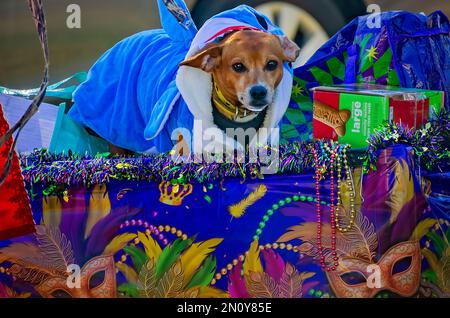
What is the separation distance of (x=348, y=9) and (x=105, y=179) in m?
1.07

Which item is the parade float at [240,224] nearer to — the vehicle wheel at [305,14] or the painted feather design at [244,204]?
the painted feather design at [244,204]

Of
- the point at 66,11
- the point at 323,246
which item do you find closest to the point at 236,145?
the point at 323,246

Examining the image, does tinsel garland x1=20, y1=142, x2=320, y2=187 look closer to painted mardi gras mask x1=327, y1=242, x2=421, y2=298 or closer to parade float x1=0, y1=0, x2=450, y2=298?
parade float x1=0, y1=0, x2=450, y2=298

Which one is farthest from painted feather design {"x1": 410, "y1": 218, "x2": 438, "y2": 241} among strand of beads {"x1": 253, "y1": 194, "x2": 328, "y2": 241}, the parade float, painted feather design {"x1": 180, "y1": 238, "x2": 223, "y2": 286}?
painted feather design {"x1": 180, "y1": 238, "x2": 223, "y2": 286}

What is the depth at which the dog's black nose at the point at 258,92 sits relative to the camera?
1.53 meters

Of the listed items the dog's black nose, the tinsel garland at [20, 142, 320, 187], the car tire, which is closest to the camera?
the tinsel garland at [20, 142, 320, 187]

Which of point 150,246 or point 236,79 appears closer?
point 150,246

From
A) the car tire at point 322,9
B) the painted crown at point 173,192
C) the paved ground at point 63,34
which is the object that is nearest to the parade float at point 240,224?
the painted crown at point 173,192

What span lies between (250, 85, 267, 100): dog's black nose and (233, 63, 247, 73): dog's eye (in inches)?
2.6

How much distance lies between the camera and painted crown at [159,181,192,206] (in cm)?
132

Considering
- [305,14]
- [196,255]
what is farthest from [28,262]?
[305,14]

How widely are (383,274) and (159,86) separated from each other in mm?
Result: 843

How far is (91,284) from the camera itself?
53.1 inches

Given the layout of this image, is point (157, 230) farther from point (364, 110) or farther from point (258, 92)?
point (364, 110)
